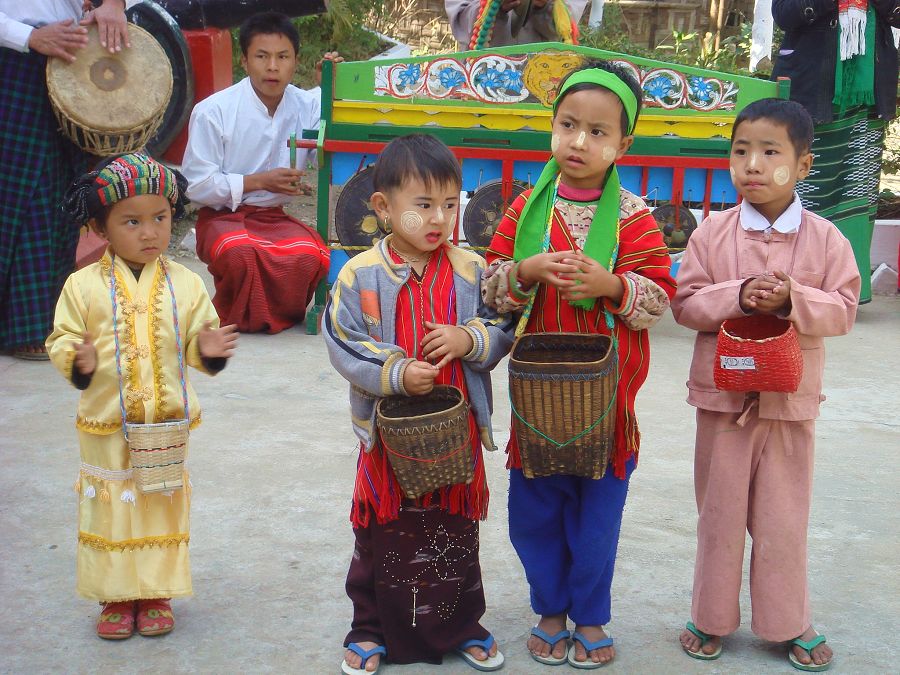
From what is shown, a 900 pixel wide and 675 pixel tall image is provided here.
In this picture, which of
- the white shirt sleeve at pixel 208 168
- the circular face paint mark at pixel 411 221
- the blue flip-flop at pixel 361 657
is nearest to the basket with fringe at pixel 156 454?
the blue flip-flop at pixel 361 657

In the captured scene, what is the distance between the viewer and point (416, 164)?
8.31 ft

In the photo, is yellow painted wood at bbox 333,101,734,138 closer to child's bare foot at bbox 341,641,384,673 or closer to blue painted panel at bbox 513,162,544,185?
blue painted panel at bbox 513,162,544,185

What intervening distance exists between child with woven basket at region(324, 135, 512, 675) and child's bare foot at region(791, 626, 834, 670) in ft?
2.45

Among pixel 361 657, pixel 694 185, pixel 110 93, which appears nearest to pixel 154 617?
pixel 361 657

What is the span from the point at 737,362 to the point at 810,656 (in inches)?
31.4

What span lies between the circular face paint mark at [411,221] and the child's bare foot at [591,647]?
108 cm

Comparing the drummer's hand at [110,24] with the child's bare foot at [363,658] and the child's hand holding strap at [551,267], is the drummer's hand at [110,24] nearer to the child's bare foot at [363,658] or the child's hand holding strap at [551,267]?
the child's hand holding strap at [551,267]

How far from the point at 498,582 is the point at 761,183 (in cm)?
134

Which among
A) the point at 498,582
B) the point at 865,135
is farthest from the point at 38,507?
the point at 865,135

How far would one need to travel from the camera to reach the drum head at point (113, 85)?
4.81 metres

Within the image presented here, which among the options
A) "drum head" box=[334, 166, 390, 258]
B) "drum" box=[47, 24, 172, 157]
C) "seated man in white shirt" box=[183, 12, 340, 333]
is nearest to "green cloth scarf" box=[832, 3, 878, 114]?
"drum head" box=[334, 166, 390, 258]

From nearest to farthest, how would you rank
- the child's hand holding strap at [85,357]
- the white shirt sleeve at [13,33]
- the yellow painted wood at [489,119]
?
1. the child's hand holding strap at [85,357]
2. the white shirt sleeve at [13,33]
3. the yellow painted wood at [489,119]

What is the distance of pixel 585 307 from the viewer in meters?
2.62

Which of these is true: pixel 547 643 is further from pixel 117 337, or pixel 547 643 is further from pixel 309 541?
pixel 117 337
